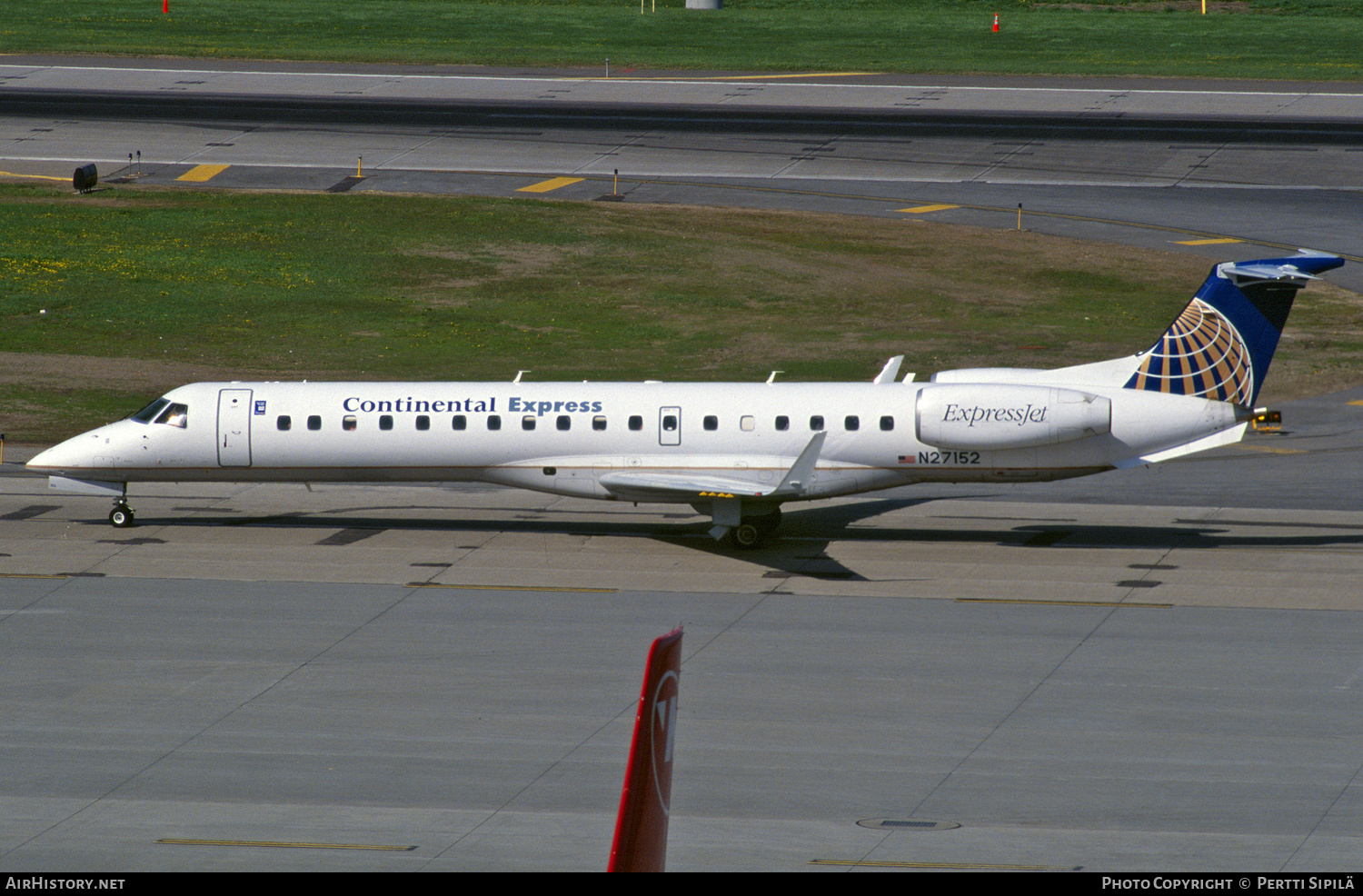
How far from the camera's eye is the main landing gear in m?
30.7

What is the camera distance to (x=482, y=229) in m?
60.3

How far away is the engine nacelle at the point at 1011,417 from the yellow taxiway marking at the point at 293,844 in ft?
49.9

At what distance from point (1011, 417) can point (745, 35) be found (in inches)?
2914

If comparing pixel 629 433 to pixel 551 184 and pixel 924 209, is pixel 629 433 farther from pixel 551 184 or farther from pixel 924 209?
pixel 551 184

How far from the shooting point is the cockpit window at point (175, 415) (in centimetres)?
3165

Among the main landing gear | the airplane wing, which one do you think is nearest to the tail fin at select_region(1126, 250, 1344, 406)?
the airplane wing

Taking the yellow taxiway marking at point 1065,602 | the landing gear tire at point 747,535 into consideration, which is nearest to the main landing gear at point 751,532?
the landing gear tire at point 747,535

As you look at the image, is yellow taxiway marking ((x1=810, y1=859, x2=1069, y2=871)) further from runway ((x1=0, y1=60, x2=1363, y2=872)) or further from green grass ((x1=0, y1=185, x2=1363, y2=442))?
green grass ((x1=0, y1=185, x2=1363, y2=442))

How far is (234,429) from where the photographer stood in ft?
103

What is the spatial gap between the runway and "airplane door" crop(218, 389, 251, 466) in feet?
5.58

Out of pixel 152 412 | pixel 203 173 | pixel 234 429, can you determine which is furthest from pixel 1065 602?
pixel 203 173

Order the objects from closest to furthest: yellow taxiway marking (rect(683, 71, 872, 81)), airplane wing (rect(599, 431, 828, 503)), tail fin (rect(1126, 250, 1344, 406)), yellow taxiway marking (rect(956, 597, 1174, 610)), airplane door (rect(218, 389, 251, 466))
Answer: yellow taxiway marking (rect(956, 597, 1174, 610)), airplane wing (rect(599, 431, 828, 503)), tail fin (rect(1126, 250, 1344, 406)), airplane door (rect(218, 389, 251, 466)), yellow taxiway marking (rect(683, 71, 872, 81))

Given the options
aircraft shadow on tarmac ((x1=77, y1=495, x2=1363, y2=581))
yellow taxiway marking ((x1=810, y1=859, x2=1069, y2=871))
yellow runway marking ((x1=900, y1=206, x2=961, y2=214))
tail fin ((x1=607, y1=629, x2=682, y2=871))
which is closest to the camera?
tail fin ((x1=607, y1=629, x2=682, y2=871))

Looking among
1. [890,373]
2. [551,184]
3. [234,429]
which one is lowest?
[234,429]
